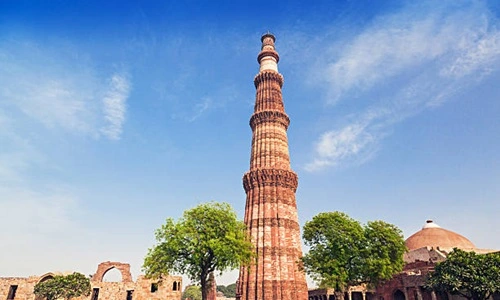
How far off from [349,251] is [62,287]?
32606mm

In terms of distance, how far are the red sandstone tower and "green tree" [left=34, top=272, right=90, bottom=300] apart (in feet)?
66.4

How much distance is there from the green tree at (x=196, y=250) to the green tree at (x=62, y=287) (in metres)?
19.7

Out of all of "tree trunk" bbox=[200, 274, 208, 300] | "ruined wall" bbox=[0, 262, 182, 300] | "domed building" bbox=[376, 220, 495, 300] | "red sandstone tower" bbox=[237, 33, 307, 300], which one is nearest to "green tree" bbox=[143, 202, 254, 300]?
"tree trunk" bbox=[200, 274, 208, 300]

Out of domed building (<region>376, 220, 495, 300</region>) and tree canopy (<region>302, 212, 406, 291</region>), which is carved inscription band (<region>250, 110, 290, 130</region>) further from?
domed building (<region>376, 220, 495, 300</region>)

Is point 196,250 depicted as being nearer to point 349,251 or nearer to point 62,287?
point 349,251

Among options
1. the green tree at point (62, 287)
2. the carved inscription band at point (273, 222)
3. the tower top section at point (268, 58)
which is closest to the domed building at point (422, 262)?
the carved inscription band at point (273, 222)

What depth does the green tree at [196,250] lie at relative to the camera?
2244 centimetres

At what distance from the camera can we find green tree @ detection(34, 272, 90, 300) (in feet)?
118

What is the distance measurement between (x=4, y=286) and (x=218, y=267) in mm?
33011

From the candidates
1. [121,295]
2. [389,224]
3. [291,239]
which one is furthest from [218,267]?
[121,295]

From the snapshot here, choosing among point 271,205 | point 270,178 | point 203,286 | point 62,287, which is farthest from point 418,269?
point 62,287

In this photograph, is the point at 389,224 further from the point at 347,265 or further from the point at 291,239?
the point at 291,239

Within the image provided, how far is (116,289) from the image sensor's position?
40.6 meters

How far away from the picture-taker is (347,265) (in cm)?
2812
